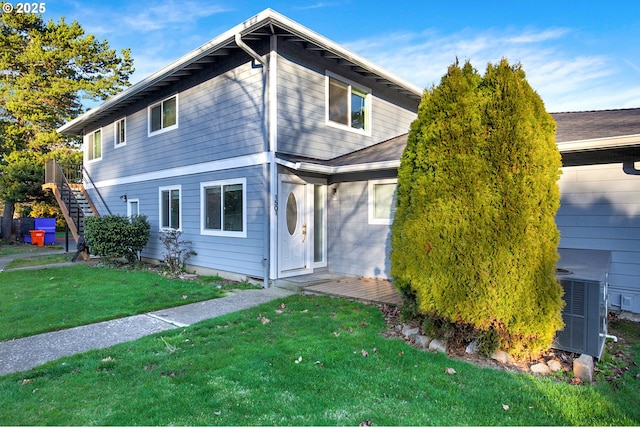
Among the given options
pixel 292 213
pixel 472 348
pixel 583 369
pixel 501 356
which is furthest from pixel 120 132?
pixel 583 369

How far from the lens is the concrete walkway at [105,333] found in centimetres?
390

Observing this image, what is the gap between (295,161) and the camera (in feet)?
24.4

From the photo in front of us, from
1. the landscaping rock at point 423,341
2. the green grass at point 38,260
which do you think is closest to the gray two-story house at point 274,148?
the landscaping rock at point 423,341

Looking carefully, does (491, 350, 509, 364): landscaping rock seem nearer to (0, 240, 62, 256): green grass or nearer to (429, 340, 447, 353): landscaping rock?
(429, 340, 447, 353): landscaping rock

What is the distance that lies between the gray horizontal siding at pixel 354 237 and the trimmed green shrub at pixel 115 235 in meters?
5.51

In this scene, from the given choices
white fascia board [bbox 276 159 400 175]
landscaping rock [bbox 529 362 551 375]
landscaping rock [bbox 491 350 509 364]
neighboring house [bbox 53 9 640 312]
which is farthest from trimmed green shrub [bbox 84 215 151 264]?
landscaping rock [bbox 529 362 551 375]

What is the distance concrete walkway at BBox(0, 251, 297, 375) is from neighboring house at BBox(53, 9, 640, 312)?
157cm

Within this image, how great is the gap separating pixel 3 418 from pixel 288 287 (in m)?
4.92

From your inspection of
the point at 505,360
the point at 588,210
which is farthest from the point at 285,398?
the point at 588,210

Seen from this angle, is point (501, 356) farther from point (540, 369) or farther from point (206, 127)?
point (206, 127)

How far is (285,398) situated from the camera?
2918 mm

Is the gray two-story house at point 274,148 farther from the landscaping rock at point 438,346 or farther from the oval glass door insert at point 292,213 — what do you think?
the landscaping rock at point 438,346

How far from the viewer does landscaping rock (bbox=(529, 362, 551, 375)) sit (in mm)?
3443

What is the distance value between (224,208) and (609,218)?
7109mm
